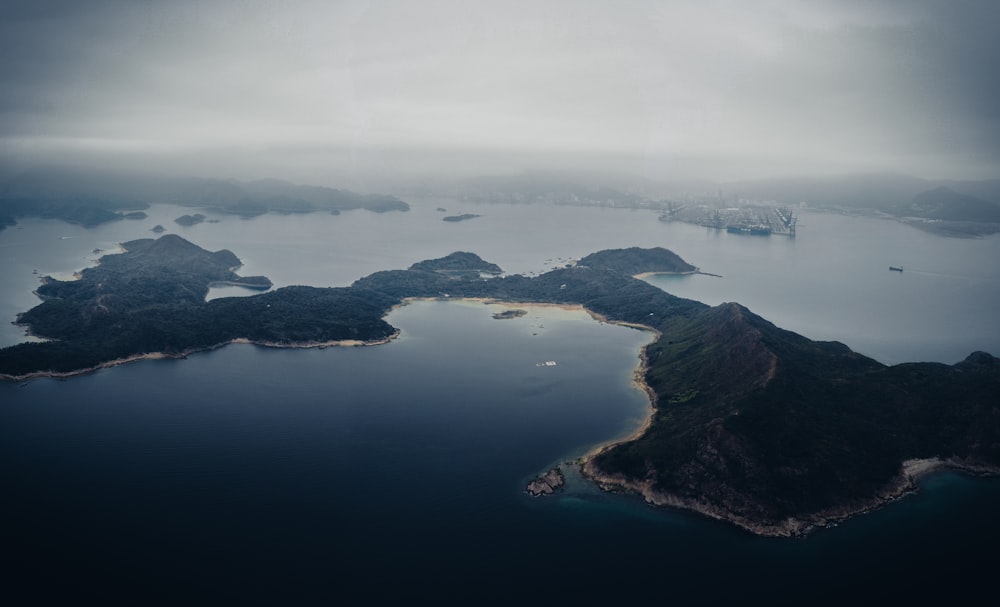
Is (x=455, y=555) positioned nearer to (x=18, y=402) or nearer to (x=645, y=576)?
(x=645, y=576)

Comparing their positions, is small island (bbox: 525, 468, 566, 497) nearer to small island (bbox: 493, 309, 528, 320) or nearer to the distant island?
the distant island

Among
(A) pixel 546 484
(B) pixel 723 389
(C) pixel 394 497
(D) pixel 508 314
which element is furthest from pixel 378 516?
(D) pixel 508 314

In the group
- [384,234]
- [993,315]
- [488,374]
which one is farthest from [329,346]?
[384,234]

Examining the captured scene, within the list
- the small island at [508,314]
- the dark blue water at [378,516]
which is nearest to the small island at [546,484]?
the dark blue water at [378,516]

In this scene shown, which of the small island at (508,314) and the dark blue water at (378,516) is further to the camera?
the small island at (508,314)

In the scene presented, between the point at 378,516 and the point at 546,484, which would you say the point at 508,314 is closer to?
the point at 546,484

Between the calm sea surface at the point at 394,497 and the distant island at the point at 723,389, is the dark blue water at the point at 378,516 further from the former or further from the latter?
the distant island at the point at 723,389
